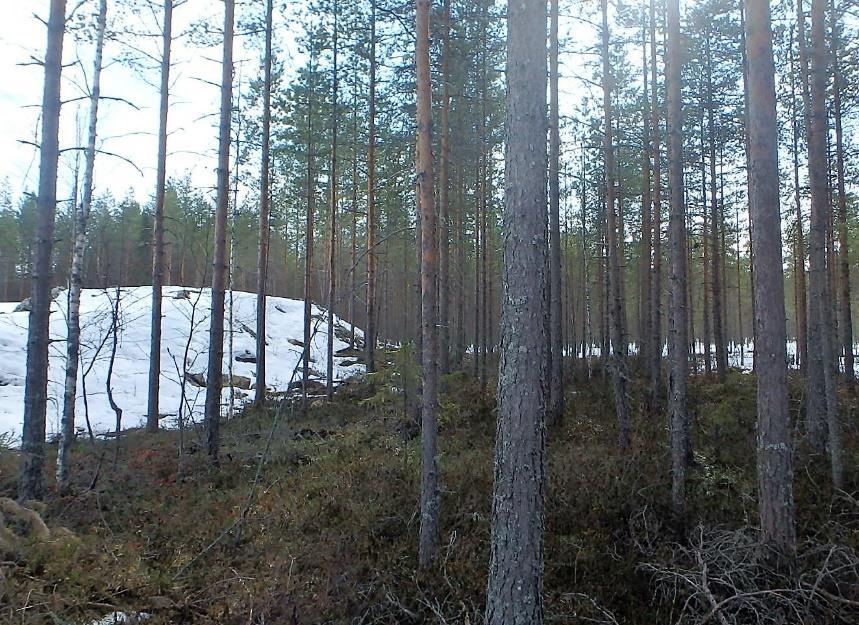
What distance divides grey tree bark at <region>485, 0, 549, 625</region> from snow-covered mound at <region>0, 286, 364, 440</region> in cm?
977

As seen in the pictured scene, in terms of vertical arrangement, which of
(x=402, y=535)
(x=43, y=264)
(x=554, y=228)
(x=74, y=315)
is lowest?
(x=402, y=535)

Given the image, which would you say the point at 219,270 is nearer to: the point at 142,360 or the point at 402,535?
the point at 402,535

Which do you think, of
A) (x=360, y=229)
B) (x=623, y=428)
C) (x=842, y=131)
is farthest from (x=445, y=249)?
(x=360, y=229)

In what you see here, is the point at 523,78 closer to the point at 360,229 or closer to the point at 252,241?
the point at 360,229

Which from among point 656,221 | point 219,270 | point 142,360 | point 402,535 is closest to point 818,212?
point 656,221

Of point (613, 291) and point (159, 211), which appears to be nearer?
point (613, 291)

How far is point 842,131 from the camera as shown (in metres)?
16.3

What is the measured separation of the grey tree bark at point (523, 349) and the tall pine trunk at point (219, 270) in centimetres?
817

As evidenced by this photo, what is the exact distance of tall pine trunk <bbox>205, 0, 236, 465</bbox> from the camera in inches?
414

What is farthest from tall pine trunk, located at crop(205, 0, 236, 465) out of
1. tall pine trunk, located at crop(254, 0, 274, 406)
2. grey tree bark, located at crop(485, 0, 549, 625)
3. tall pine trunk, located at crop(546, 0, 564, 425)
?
grey tree bark, located at crop(485, 0, 549, 625)

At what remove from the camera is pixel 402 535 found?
22.8 ft

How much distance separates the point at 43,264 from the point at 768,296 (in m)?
10.1

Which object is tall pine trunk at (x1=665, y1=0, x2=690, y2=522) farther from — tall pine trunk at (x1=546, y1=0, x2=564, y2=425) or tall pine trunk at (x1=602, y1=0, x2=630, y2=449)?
tall pine trunk at (x1=546, y1=0, x2=564, y2=425)

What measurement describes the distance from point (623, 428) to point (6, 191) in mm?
49756
